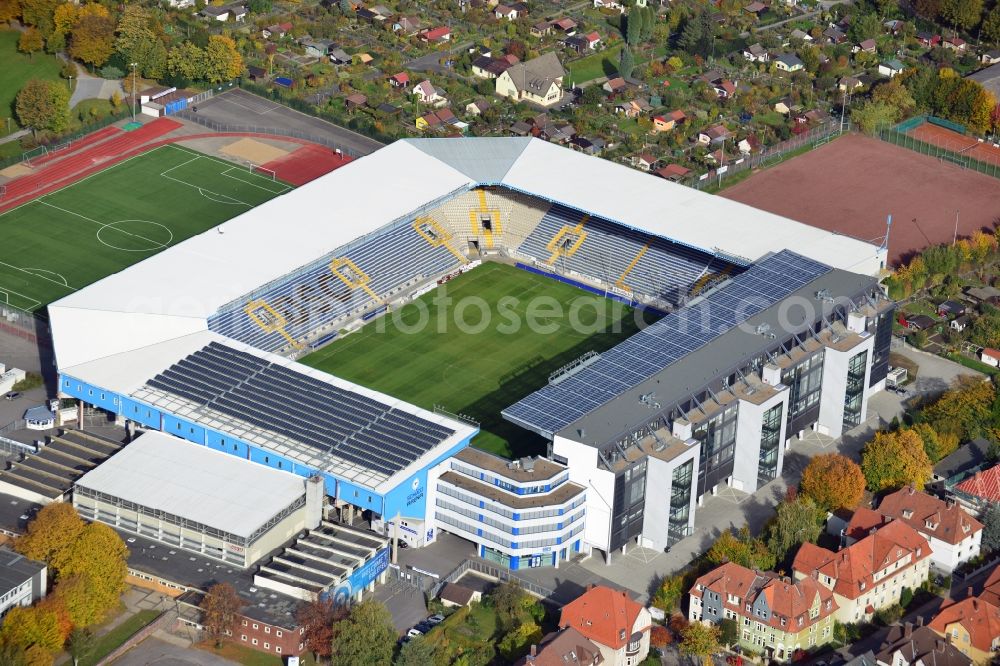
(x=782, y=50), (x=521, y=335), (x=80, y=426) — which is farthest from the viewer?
(x=782, y=50)

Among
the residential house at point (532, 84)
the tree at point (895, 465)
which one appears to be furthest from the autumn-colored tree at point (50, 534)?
the residential house at point (532, 84)

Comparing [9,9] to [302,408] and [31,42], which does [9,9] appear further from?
[302,408]

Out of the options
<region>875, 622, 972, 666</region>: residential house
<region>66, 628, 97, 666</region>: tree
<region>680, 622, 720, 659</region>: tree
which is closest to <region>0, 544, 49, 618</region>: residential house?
<region>66, 628, 97, 666</region>: tree

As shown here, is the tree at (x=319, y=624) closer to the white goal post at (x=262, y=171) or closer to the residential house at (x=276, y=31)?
the white goal post at (x=262, y=171)

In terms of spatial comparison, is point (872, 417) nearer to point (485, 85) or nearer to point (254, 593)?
point (254, 593)

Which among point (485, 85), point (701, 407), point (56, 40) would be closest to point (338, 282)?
point (701, 407)

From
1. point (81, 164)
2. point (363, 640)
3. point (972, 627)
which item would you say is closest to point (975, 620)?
point (972, 627)
